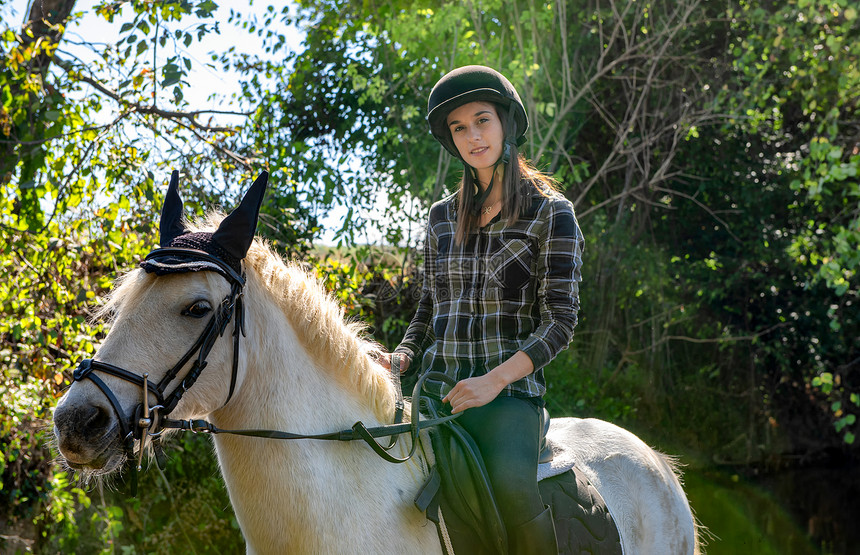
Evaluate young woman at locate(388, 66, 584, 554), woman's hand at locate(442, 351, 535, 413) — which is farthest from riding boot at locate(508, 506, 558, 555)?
woman's hand at locate(442, 351, 535, 413)

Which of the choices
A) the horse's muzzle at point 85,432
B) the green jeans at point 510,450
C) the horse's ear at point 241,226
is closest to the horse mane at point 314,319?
the horse's ear at point 241,226

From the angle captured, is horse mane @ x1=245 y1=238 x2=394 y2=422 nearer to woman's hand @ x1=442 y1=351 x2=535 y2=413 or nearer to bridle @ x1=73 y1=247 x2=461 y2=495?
bridle @ x1=73 y1=247 x2=461 y2=495

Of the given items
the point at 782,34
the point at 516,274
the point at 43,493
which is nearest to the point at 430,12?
the point at 782,34

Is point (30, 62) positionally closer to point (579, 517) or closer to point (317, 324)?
point (317, 324)

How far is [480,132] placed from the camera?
2.35 metres

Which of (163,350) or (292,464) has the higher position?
(163,350)

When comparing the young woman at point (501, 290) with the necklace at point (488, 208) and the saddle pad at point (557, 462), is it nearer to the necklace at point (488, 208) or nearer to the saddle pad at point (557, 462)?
the necklace at point (488, 208)

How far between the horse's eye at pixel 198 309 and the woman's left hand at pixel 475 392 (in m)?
0.79

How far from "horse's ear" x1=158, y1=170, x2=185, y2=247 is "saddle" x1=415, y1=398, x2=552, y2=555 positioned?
1.10m

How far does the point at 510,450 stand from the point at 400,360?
56cm

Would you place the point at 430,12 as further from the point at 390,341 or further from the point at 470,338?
the point at 470,338

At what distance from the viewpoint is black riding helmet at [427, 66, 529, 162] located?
2.30m

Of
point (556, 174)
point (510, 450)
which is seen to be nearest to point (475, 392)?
point (510, 450)

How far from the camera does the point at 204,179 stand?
17.0ft
